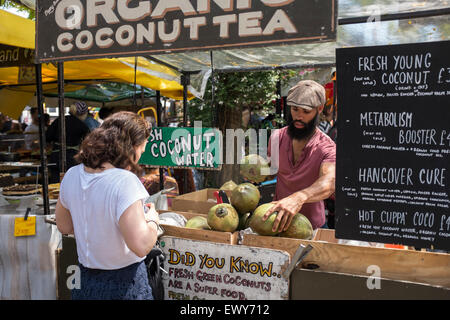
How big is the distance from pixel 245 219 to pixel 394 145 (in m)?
1.11

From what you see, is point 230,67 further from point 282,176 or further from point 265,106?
point 265,106

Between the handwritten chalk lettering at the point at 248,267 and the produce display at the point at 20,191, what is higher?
the produce display at the point at 20,191

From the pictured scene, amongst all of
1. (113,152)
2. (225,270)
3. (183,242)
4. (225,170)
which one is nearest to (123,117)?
(113,152)

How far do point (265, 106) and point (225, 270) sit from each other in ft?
19.9

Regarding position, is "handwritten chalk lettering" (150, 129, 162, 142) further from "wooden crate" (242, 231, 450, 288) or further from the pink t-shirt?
"wooden crate" (242, 231, 450, 288)

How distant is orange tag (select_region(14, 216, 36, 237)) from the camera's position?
3.36 meters

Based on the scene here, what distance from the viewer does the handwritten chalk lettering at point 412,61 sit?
6.18ft

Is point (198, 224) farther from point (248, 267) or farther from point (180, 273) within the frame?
Answer: point (248, 267)

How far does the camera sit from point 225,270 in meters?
2.30

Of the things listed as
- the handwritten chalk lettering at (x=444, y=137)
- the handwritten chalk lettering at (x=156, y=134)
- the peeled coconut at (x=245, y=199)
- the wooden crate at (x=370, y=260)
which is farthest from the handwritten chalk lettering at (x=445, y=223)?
the handwritten chalk lettering at (x=156, y=134)

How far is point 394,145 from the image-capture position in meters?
1.97

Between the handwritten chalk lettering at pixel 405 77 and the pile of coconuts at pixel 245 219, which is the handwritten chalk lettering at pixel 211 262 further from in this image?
the handwritten chalk lettering at pixel 405 77

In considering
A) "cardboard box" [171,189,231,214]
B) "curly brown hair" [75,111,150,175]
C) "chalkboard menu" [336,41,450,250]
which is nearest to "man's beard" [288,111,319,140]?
"cardboard box" [171,189,231,214]

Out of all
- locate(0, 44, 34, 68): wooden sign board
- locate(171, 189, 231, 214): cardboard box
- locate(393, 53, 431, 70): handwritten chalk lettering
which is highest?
locate(0, 44, 34, 68): wooden sign board
